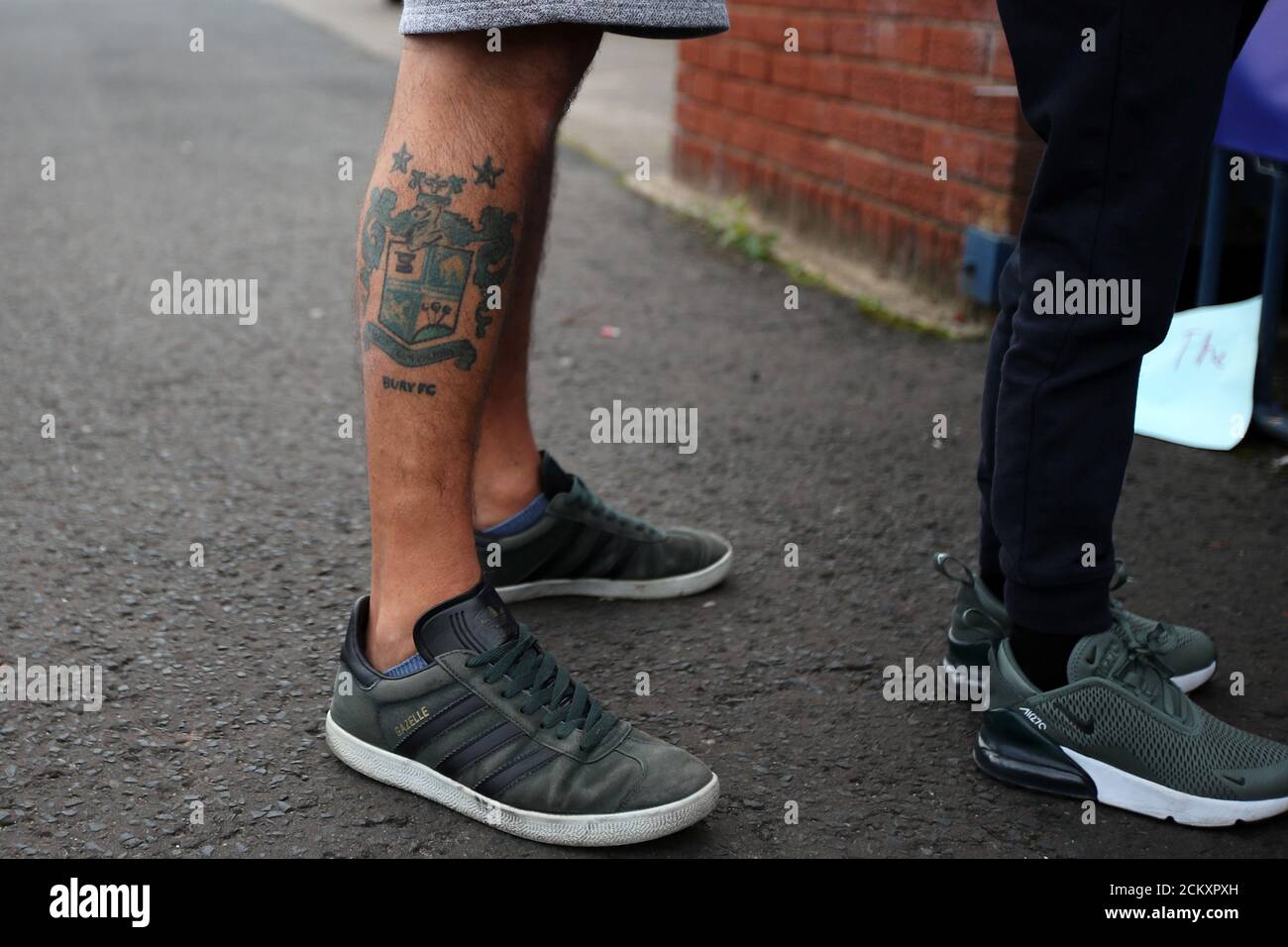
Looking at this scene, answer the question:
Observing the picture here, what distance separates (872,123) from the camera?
4.25 meters

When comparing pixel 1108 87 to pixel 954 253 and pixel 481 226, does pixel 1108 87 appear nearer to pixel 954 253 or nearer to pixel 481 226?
pixel 481 226

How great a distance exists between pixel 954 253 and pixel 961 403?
0.78 meters

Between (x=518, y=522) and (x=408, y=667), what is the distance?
528 millimetres

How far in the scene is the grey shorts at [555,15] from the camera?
1485 mm

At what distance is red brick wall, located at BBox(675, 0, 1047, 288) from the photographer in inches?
146

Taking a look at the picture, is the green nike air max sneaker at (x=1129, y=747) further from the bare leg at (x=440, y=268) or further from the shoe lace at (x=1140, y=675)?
the bare leg at (x=440, y=268)

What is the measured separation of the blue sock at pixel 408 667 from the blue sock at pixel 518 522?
0.51 m

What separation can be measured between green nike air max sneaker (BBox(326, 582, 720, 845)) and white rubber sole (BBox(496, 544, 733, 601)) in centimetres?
53
